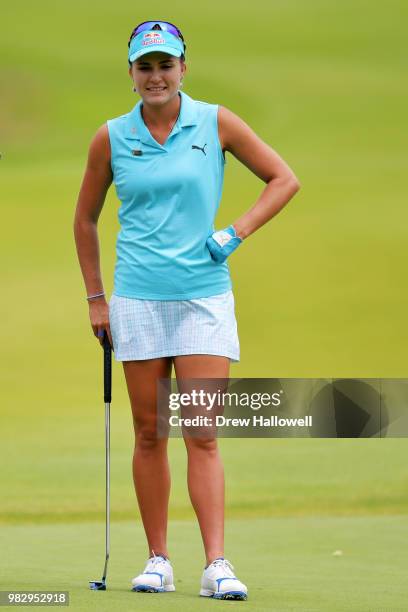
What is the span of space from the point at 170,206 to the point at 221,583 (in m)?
0.94

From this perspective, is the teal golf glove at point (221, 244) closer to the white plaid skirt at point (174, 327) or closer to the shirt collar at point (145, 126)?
the white plaid skirt at point (174, 327)

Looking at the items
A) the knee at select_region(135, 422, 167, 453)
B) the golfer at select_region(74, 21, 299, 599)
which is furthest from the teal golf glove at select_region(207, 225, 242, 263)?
the knee at select_region(135, 422, 167, 453)

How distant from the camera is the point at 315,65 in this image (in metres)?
8.55

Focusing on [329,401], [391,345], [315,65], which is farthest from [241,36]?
[329,401]

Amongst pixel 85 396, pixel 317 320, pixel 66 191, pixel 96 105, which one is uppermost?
pixel 96 105

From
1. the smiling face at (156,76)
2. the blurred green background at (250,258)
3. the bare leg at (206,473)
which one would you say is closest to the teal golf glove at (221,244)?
the bare leg at (206,473)

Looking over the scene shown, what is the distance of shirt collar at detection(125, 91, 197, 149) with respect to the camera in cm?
334

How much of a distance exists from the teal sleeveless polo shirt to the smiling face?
2.8 inches

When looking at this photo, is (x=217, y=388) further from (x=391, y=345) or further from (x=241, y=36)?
(x=241, y=36)

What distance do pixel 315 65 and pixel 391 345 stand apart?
2.06 m

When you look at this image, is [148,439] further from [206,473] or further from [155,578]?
[155,578]

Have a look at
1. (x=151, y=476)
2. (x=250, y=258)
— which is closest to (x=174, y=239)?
(x=151, y=476)

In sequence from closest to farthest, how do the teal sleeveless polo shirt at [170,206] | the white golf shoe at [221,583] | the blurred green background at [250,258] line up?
the white golf shoe at [221,583] → the teal sleeveless polo shirt at [170,206] → the blurred green background at [250,258]

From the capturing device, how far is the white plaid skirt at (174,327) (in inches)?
131
